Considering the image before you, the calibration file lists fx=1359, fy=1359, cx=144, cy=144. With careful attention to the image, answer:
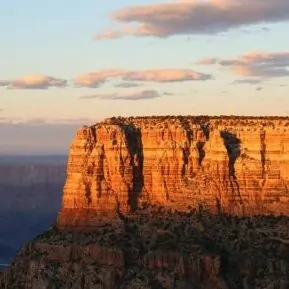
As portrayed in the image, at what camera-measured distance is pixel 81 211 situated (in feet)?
464

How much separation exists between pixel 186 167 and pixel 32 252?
18.1 metres

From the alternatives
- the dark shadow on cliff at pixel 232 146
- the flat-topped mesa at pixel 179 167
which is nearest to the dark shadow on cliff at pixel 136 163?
the flat-topped mesa at pixel 179 167

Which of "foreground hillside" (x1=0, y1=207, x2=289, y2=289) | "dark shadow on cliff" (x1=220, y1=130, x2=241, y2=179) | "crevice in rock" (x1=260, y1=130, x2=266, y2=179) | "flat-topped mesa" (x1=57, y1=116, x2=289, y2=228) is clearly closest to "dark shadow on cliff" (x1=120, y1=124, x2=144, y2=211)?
"flat-topped mesa" (x1=57, y1=116, x2=289, y2=228)

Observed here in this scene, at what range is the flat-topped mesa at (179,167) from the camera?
136 m

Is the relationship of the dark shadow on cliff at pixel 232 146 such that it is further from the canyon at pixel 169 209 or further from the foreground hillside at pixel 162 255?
the foreground hillside at pixel 162 255

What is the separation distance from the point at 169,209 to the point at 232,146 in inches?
359

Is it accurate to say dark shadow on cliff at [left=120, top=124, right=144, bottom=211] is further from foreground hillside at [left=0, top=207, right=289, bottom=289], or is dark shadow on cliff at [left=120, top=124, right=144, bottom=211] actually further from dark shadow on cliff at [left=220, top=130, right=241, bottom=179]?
dark shadow on cliff at [left=220, top=130, right=241, bottom=179]

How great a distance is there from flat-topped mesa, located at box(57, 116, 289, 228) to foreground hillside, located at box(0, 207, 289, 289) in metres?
1.76

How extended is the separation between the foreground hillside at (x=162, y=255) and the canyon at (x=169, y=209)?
100mm

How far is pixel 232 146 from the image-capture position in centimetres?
13825

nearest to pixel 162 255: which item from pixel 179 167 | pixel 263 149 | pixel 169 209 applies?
pixel 169 209

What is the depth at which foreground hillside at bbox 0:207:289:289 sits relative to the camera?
127 meters

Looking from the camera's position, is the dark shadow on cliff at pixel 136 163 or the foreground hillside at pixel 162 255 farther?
the dark shadow on cliff at pixel 136 163

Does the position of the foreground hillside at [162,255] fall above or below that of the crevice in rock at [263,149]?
below
